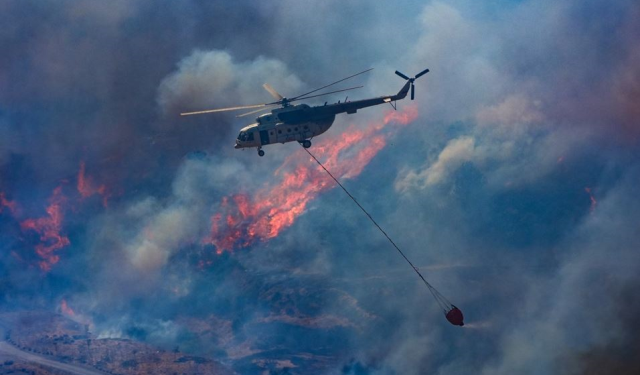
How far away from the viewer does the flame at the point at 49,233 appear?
88.2m

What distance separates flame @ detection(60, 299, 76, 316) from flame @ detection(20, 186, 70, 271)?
5251 mm

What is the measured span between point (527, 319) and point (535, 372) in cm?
632

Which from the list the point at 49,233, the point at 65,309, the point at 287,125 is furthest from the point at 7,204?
the point at 287,125

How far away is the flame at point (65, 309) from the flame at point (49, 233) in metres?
5.25

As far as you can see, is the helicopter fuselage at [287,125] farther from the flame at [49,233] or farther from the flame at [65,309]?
the flame at [49,233]

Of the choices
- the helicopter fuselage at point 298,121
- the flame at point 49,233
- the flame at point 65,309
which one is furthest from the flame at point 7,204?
the helicopter fuselage at point 298,121

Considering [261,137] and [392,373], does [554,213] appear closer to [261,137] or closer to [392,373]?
[392,373]

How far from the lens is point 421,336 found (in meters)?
71.4

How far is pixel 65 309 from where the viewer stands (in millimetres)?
85062

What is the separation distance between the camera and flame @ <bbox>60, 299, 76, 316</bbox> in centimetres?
8451

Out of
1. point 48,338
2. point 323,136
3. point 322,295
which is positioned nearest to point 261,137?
point 322,295

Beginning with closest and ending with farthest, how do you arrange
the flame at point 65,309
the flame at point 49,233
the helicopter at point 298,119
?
the helicopter at point 298,119 < the flame at point 65,309 < the flame at point 49,233

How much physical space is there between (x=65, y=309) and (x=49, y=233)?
11.1 metres

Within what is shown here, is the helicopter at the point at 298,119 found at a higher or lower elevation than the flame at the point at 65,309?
lower
